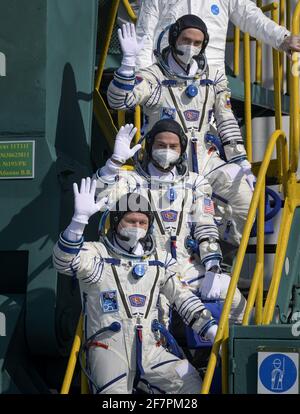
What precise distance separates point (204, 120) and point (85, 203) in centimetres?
149

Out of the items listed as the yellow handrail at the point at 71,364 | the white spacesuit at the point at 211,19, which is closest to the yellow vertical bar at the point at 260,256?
the yellow handrail at the point at 71,364

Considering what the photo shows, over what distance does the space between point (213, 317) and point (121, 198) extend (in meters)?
0.87

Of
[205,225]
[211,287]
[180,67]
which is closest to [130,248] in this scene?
[211,287]

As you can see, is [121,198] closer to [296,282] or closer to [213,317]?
[213,317]

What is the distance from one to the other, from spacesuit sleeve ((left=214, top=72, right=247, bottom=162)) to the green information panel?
4.01ft

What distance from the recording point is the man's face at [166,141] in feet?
22.0

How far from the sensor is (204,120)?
23.8ft

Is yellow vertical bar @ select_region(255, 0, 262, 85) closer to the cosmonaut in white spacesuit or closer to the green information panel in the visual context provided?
the cosmonaut in white spacesuit

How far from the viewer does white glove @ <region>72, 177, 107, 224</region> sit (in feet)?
19.8

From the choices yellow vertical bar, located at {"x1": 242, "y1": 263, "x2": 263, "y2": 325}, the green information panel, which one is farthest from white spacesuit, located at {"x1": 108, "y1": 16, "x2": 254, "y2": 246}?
yellow vertical bar, located at {"x1": 242, "y1": 263, "x2": 263, "y2": 325}

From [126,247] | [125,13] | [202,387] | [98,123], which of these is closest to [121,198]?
[126,247]

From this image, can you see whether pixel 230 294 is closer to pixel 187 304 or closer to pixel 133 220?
pixel 187 304

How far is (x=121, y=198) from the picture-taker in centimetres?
646
